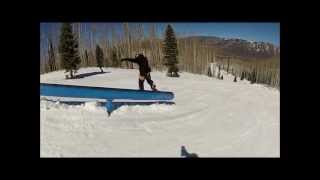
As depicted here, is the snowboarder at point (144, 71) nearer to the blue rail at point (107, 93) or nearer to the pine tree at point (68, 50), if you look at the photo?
the blue rail at point (107, 93)

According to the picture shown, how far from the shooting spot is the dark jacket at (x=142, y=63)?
19.7 ft

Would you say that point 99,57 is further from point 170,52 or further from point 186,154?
point 186,154

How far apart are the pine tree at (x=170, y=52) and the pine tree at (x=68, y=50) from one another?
0.82 meters

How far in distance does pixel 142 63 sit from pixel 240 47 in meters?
Answer: 0.94

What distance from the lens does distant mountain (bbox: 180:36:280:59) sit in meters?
5.96

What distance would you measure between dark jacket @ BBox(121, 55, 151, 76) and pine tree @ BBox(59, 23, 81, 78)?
0.47 meters

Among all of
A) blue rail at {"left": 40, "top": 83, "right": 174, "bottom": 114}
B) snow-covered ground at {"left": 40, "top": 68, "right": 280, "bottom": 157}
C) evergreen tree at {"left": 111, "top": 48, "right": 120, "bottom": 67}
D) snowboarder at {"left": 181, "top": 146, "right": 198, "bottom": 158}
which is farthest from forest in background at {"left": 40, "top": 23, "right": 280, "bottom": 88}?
snowboarder at {"left": 181, "top": 146, "right": 198, "bottom": 158}

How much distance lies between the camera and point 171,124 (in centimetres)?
592

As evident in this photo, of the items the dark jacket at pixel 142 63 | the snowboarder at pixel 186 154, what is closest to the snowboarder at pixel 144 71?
the dark jacket at pixel 142 63

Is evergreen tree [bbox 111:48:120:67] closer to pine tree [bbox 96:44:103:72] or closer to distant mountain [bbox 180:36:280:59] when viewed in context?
pine tree [bbox 96:44:103:72]

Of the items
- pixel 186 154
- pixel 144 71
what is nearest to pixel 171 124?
pixel 186 154

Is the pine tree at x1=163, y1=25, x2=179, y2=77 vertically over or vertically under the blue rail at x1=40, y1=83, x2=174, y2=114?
over

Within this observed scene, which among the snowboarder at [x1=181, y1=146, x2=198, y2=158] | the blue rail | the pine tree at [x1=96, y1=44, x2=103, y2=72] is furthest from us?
the pine tree at [x1=96, y1=44, x2=103, y2=72]
